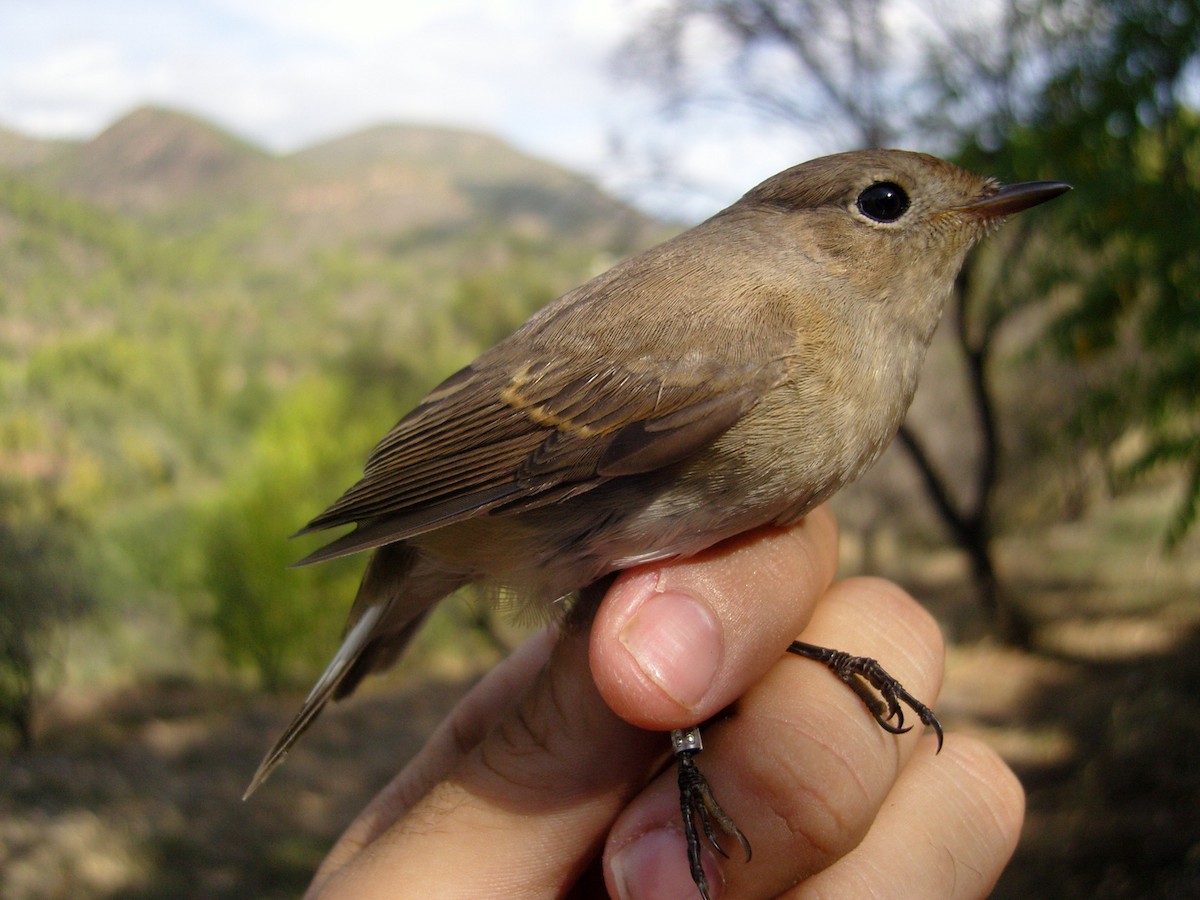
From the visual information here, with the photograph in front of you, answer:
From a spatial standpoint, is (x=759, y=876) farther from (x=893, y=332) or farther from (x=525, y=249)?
(x=525, y=249)

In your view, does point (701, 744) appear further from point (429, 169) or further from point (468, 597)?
point (429, 169)

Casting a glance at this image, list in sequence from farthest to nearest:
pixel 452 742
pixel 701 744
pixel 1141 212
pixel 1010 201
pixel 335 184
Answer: pixel 335 184 < pixel 1141 212 < pixel 452 742 < pixel 1010 201 < pixel 701 744

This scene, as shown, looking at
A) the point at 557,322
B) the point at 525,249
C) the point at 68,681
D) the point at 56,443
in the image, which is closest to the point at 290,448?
the point at 56,443

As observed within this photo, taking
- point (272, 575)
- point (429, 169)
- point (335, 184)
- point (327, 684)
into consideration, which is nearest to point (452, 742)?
point (327, 684)

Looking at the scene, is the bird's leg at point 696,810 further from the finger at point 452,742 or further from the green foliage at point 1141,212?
the green foliage at point 1141,212

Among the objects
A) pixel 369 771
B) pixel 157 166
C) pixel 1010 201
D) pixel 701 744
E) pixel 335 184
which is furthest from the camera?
pixel 335 184

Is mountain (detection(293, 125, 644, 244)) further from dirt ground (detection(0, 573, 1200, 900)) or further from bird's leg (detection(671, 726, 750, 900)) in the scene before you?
bird's leg (detection(671, 726, 750, 900))

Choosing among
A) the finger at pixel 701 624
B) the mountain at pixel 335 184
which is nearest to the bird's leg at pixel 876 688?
the finger at pixel 701 624

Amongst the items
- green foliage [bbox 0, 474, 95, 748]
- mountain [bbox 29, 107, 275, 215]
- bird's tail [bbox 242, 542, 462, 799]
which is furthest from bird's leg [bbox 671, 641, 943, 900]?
mountain [bbox 29, 107, 275, 215]
